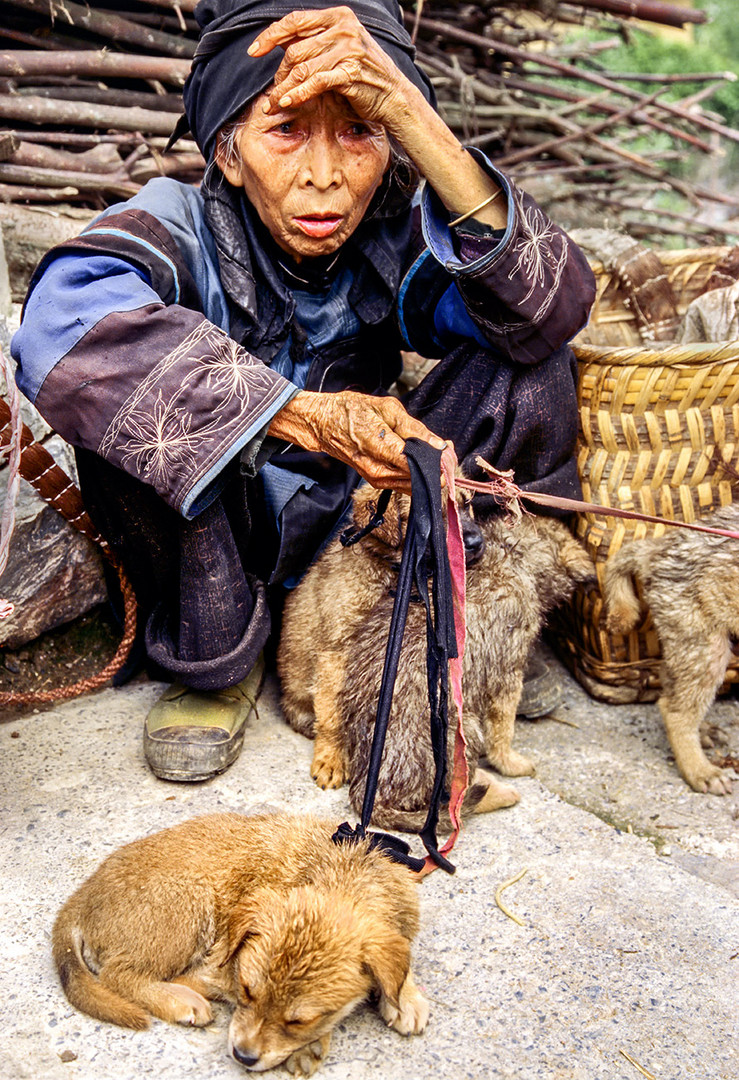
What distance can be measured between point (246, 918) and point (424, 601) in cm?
82

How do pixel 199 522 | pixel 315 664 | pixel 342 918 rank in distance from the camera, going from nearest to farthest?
pixel 342 918 → pixel 199 522 → pixel 315 664

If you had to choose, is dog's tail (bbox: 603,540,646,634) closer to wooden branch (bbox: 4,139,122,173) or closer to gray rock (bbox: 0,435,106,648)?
gray rock (bbox: 0,435,106,648)

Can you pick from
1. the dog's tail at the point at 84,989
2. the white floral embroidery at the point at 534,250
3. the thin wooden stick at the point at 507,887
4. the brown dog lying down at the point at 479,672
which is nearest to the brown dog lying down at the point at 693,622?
the brown dog lying down at the point at 479,672

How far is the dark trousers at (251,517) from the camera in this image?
9.86ft

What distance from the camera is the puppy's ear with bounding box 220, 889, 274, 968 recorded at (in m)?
2.05

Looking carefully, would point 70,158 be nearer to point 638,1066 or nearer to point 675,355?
point 675,355

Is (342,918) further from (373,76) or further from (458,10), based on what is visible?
(458,10)

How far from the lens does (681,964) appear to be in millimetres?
2373

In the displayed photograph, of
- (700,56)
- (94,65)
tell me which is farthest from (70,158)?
(700,56)

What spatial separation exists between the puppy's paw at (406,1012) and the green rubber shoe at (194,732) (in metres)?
1.10

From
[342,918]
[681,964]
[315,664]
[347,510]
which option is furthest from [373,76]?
[681,964]

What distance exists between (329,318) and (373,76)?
933 mm

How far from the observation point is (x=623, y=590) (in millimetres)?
3398

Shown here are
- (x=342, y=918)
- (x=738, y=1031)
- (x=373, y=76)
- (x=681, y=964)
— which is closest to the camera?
(x=342, y=918)
